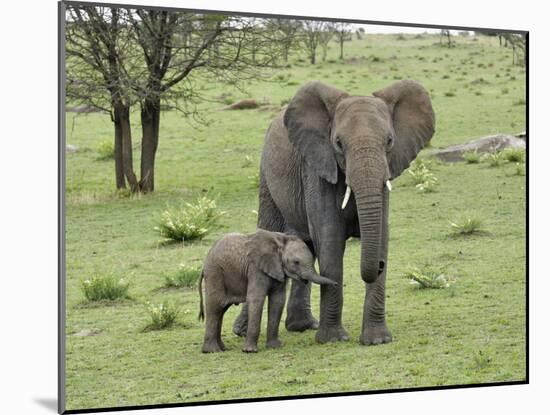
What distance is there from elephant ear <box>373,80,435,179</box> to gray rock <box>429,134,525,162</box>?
20.4ft

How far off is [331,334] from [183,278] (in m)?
2.38

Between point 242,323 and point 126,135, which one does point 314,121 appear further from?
point 126,135

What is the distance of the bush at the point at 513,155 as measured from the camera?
15750 millimetres

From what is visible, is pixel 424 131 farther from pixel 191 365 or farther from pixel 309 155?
pixel 191 365

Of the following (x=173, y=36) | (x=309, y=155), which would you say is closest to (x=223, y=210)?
(x=173, y=36)

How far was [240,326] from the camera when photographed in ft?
34.3

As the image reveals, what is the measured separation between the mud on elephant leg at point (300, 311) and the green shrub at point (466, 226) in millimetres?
3244

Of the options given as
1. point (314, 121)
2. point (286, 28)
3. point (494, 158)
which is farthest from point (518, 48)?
point (314, 121)

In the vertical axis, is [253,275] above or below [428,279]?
above

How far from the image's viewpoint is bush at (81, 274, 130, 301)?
11.1 m

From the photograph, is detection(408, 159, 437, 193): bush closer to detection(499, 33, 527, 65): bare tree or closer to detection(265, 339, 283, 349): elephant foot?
detection(499, 33, 527, 65): bare tree

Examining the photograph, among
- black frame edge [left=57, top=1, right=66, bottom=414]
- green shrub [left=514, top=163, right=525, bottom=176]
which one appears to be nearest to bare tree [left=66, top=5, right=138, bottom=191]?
black frame edge [left=57, top=1, right=66, bottom=414]

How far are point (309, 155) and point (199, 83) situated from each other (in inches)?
432

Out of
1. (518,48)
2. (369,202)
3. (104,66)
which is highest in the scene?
(518,48)
